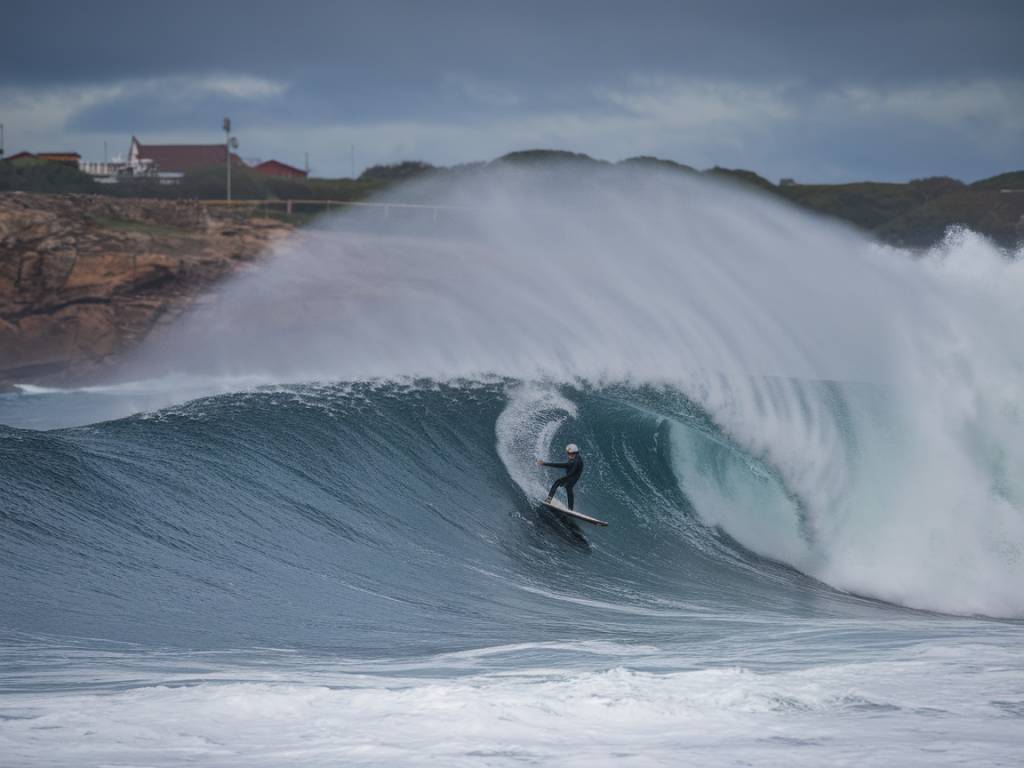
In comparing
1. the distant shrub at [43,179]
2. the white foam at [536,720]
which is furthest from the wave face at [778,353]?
the distant shrub at [43,179]

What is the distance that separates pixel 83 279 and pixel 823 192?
46.9 meters

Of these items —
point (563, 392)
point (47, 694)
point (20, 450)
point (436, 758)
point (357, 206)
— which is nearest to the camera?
point (436, 758)

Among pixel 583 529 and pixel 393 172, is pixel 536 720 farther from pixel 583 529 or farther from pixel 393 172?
pixel 393 172

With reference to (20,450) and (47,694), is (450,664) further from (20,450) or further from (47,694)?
(20,450)

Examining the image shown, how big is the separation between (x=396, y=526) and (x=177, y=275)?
2969cm

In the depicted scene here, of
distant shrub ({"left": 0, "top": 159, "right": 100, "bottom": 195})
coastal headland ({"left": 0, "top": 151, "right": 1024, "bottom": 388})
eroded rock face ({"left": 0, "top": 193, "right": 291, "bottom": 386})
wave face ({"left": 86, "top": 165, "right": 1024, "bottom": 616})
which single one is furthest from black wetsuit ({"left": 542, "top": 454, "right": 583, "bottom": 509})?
distant shrub ({"left": 0, "top": 159, "right": 100, "bottom": 195})

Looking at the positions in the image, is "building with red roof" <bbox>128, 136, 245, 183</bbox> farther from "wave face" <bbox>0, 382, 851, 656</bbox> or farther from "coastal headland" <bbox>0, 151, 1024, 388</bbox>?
"wave face" <bbox>0, 382, 851, 656</bbox>

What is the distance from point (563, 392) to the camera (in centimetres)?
1786

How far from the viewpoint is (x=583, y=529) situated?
43.8ft

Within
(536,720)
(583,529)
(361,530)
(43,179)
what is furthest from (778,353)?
(43,179)

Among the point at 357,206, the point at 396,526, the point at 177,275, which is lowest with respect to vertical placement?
the point at 396,526

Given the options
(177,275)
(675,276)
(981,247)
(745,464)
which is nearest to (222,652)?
(745,464)

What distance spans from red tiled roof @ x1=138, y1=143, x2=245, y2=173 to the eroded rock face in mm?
37142

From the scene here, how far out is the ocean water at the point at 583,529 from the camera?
251 inches
